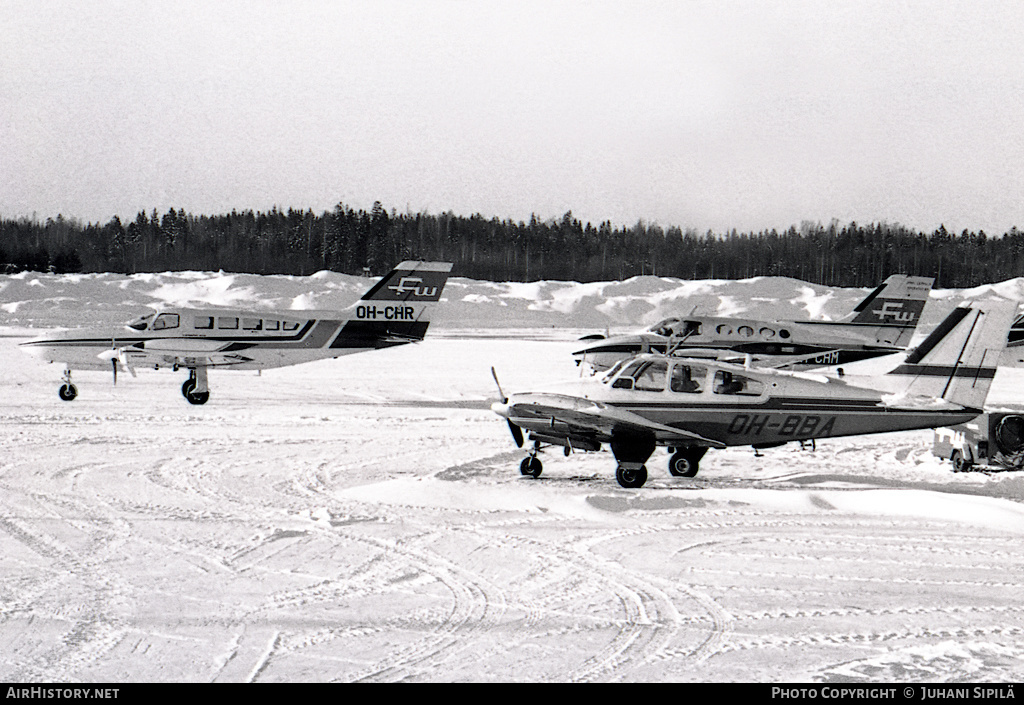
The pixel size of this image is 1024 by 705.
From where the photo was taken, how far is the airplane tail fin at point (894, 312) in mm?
29453

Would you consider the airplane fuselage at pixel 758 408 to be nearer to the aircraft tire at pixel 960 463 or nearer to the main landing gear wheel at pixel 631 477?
the main landing gear wheel at pixel 631 477

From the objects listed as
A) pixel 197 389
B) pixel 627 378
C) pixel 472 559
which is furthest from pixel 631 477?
pixel 197 389

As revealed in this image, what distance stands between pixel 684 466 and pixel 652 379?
3.62 feet

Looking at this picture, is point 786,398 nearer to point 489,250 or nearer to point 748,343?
point 748,343

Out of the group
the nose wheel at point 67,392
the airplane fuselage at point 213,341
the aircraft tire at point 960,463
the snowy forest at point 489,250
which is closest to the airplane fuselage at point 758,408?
the aircraft tire at point 960,463

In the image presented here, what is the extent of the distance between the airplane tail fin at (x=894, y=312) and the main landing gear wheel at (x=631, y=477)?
20.5 meters

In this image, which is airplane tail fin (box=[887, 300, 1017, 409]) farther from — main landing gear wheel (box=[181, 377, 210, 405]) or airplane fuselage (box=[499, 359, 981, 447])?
main landing gear wheel (box=[181, 377, 210, 405])

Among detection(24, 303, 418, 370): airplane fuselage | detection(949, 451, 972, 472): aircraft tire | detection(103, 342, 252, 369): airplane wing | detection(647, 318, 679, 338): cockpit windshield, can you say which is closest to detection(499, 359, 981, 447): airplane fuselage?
detection(949, 451, 972, 472): aircraft tire

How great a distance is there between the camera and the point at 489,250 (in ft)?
311

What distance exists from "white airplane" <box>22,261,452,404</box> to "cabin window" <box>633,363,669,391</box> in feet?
36.3

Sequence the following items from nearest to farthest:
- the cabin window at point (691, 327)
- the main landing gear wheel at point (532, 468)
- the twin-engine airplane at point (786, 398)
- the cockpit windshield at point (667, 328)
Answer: the twin-engine airplane at point (786, 398) < the main landing gear wheel at point (532, 468) < the cockpit windshield at point (667, 328) < the cabin window at point (691, 327)

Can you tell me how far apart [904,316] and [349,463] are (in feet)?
72.5

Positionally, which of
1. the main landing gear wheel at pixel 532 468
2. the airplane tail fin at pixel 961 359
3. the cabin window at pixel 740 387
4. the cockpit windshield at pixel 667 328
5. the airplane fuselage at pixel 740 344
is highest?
the airplane tail fin at pixel 961 359
